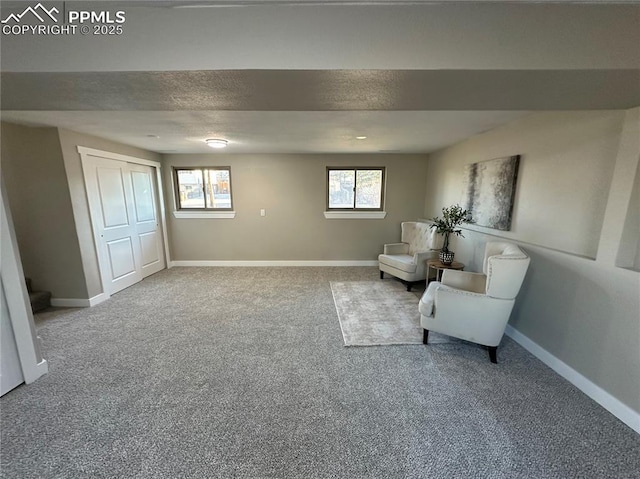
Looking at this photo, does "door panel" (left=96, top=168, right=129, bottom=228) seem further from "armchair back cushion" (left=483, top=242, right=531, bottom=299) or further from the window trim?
"armchair back cushion" (left=483, top=242, right=531, bottom=299)

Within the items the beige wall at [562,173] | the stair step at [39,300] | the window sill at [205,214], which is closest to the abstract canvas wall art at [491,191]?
the beige wall at [562,173]

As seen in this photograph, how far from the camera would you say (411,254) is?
446 centimetres

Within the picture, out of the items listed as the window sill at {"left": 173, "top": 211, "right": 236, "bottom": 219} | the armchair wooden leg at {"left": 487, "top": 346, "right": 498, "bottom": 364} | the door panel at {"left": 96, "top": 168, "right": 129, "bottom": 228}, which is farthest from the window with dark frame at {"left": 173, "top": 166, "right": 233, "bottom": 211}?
the armchair wooden leg at {"left": 487, "top": 346, "right": 498, "bottom": 364}

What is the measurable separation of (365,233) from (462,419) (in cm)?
370

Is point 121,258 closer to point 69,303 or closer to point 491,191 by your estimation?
point 69,303

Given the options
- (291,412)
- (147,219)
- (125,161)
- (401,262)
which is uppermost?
(125,161)

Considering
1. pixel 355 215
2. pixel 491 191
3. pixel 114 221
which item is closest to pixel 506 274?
pixel 491 191

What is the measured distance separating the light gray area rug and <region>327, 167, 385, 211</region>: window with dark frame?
162 cm

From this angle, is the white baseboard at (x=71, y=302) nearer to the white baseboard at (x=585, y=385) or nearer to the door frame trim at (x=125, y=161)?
the door frame trim at (x=125, y=161)

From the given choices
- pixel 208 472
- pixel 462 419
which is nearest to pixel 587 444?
pixel 462 419

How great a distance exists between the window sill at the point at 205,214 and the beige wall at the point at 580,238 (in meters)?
4.46

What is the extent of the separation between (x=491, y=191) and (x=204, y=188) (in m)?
4.77

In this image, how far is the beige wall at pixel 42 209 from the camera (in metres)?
2.95

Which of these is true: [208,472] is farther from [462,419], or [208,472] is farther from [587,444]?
[587,444]
